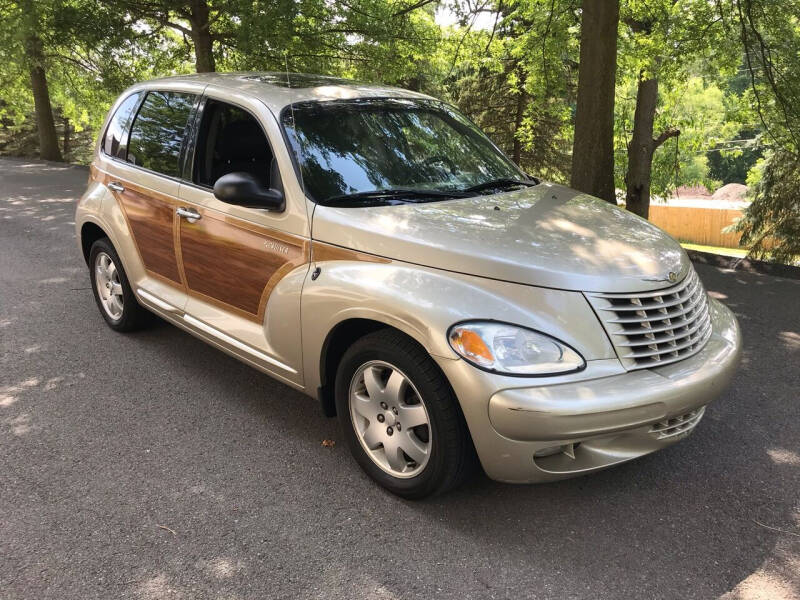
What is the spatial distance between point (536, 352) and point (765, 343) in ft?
11.0

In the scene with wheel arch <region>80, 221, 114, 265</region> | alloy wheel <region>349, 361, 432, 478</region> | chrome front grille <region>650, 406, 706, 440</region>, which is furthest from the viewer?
wheel arch <region>80, 221, 114, 265</region>

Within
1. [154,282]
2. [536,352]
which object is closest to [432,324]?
[536,352]

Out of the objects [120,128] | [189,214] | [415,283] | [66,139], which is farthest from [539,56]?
[66,139]

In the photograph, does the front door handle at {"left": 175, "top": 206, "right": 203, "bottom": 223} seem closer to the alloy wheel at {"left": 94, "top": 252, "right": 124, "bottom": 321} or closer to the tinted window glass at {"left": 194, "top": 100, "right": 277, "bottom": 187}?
the tinted window glass at {"left": 194, "top": 100, "right": 277, "bottom": 187}

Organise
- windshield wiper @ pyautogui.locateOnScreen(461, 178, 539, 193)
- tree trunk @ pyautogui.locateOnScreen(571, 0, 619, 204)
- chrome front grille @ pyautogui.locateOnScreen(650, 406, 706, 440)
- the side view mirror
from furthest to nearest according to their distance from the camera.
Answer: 1. tree trunk @ pyautogui.locateOnScreen(571, 0, 619, 204)
2. windshield wiper @ pyautogui.locateOnScreen(461, 178, 539, 193)
3. the side view mirror
4. chrome front grille @ pyautogui.locateOnScreen(650, 406, 706, 440)

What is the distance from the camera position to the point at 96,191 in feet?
16.8

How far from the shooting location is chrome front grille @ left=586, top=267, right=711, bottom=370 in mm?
2850

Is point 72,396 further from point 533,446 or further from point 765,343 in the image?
point 765,343

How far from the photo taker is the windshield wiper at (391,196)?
11.4 ft

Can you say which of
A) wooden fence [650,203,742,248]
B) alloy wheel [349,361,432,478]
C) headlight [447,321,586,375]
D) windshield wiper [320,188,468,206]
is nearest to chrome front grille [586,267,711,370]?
headlight [447,321,586,375]

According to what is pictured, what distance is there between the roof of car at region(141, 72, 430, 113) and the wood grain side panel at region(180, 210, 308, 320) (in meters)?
0.73

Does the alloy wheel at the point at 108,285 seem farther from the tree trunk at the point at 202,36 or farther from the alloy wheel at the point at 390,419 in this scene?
the tree trunk at the point at 202,36

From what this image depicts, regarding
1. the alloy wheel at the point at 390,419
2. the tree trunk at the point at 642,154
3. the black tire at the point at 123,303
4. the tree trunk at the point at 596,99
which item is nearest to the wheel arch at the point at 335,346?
the alloy wheel at the point at 390,419

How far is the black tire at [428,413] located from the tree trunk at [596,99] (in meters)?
5.16
